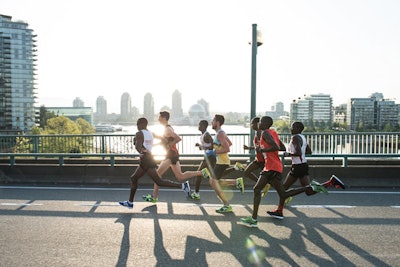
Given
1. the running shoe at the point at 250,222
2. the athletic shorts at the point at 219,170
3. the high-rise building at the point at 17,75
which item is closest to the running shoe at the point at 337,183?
the running shoe at the point at 250,222

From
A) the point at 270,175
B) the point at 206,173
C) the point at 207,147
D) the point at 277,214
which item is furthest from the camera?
the point at 207,147

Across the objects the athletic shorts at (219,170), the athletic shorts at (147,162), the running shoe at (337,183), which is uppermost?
the athletic shorts at (147,162)

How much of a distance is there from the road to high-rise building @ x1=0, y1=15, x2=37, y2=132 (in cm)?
17050

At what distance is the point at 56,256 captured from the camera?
502 cm

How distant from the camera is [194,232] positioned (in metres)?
6.13

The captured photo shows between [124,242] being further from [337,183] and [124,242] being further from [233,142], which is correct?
[233,142]

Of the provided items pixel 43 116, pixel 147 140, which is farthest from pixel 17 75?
pixel 147 140

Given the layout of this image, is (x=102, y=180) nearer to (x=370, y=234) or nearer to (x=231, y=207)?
(x=231, y=207)

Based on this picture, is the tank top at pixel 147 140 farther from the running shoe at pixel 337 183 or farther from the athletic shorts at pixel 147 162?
the running shoe at pixel 337 183

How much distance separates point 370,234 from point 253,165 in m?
3.19

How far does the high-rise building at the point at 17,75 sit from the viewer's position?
16562 centimetres

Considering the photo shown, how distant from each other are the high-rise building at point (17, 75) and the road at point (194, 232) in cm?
17050

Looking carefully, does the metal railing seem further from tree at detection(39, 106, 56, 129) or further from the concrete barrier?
tree at detection(39, 106, 56, 129)

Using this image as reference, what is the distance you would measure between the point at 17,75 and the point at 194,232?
188703 millimetres
